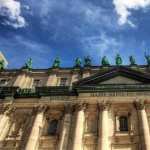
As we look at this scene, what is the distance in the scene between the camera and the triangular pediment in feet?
116

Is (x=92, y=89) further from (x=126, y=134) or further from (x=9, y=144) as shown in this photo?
(x=9, y=144)

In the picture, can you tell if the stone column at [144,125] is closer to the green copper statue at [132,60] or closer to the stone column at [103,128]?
the stone column at [103,128]

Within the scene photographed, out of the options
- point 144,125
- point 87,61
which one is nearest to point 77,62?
point 87,61

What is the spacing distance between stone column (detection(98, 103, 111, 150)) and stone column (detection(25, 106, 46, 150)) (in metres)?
6.50

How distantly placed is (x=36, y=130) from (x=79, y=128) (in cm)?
462

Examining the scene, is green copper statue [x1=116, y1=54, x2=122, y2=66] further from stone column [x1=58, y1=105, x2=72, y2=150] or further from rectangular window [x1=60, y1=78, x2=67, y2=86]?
stone column [x1=58, y1=105, x2=72, y2=150]

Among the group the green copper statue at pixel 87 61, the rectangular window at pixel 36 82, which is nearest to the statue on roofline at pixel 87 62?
the green copper statue at pixel 87 61

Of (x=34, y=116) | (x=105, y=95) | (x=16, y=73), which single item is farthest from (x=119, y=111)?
(x=16, y=73)

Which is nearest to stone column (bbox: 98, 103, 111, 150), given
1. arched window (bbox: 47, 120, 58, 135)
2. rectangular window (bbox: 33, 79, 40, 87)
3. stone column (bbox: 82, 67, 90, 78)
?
arched window (bbox: 47, 120, 58, 135)

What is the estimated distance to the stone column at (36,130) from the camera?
30.2 metres

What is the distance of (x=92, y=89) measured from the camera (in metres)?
34.9

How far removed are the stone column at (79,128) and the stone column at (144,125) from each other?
6020 mm

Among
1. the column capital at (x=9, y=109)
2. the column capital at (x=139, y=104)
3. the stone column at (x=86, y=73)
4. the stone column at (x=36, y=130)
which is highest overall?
the stone column at (x=86, y=73)

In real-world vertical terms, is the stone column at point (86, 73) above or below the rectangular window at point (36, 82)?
above
